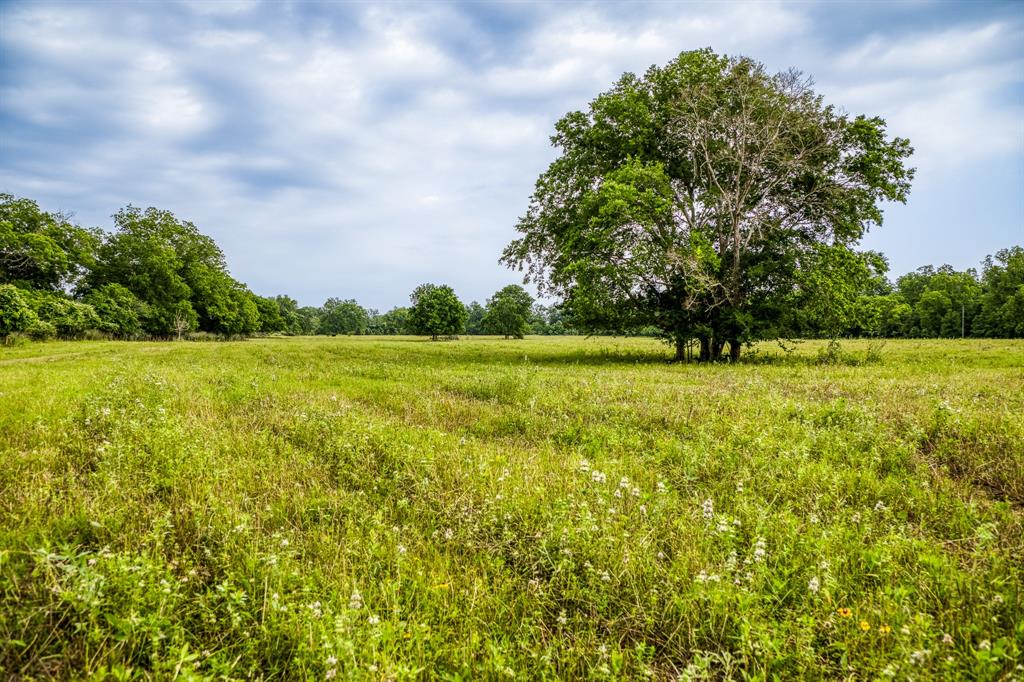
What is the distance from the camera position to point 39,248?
5669 cm

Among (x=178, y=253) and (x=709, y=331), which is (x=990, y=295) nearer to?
(x=709, y=331)

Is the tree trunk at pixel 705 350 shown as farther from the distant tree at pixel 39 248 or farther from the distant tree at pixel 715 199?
the distant tree at pixel 39 248

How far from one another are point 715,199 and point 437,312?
72.9 meters

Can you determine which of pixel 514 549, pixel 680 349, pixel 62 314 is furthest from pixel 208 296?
pixel 514 549

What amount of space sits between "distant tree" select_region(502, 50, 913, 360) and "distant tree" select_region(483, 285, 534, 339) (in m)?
71.9

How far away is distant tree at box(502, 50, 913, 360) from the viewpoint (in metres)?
21.2

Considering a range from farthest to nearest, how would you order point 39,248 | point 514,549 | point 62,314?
point 39,248
point 62,314
point 514,549

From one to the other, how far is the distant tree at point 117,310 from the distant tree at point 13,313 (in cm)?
1419

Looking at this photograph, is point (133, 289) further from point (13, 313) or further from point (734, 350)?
point (734, 350)

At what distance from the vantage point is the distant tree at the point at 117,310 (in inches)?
2302

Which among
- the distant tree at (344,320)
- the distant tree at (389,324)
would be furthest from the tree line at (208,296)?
the distant tree at (389,324)

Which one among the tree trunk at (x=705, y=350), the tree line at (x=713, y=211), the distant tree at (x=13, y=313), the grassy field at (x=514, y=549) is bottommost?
the grassy field at (x=514, y=549)

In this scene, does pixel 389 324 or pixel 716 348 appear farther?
pixel 389 324

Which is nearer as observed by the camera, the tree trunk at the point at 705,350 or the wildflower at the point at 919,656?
the wildflower at the point at 919,656
